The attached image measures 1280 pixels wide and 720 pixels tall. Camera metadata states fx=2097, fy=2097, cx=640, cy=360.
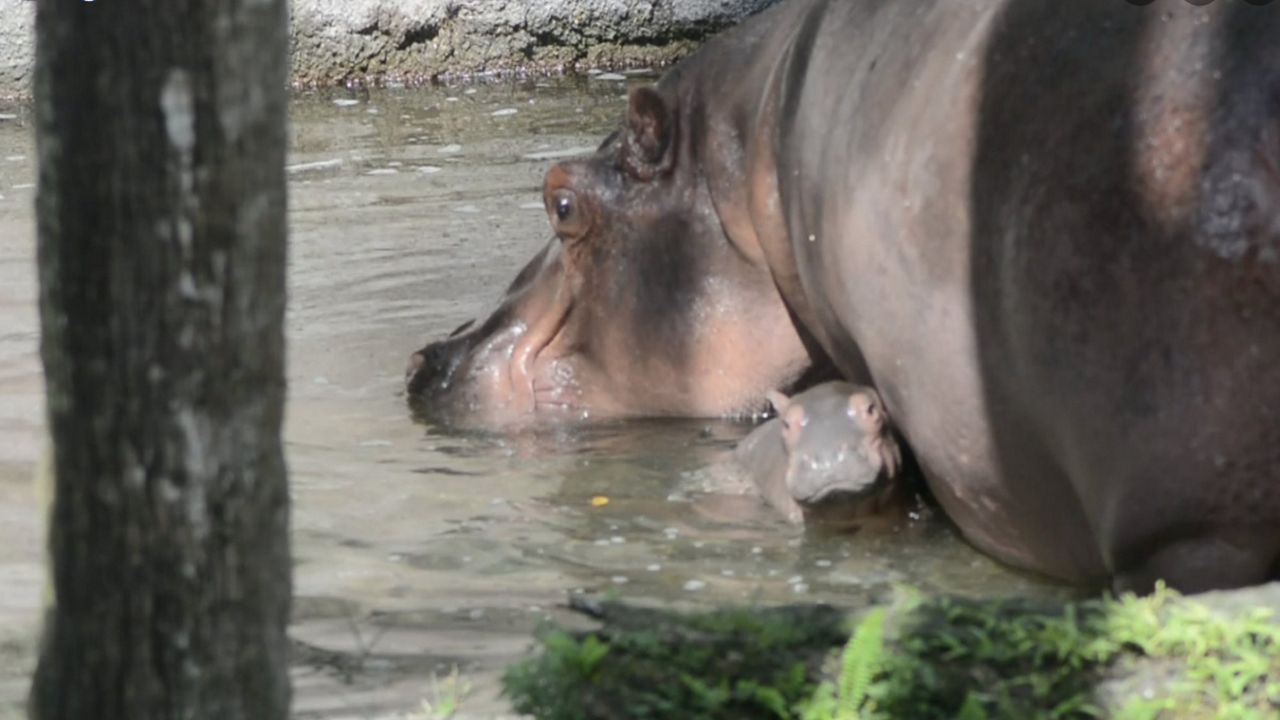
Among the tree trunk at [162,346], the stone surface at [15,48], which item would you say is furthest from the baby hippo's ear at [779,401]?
the stone surface at [15,48]

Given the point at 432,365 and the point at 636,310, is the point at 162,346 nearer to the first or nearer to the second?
the point at 636,310

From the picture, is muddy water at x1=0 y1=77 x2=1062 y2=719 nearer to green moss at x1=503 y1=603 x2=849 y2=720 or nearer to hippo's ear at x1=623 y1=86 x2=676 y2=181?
green moss at x1=503 y1=603 x2=849 y2=720

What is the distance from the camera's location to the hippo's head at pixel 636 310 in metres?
5.35

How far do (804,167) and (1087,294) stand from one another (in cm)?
130

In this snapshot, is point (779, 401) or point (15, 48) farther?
point (15, 48)

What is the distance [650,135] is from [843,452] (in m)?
1.32

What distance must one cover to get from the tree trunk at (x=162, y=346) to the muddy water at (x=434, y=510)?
88cm

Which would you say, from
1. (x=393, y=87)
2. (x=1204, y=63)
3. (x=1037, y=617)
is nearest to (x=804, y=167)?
(x=1204, y=63)

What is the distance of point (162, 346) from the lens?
76.3 inches

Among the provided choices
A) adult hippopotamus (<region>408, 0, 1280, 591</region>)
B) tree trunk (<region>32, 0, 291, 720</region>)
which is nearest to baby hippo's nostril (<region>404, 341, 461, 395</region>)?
adult hippopotamus (<region>408, 0, 1280, 591</region>)

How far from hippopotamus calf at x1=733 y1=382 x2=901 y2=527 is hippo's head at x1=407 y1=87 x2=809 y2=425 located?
25.0 inches

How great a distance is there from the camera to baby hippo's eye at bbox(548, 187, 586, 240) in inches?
217

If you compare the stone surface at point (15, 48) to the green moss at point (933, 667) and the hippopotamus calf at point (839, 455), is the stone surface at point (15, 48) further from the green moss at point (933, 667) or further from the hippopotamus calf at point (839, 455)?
the green moss at point (933, 667)

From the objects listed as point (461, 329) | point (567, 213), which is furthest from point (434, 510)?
point (461, 329)
